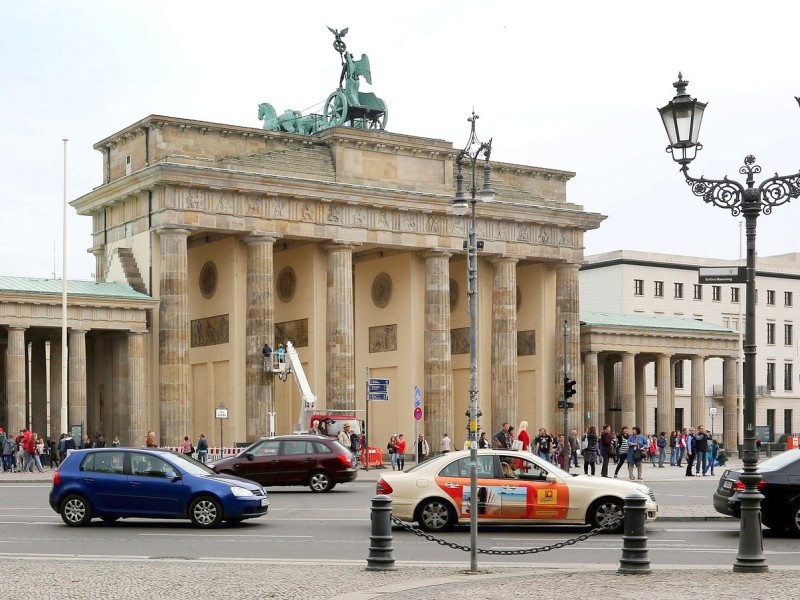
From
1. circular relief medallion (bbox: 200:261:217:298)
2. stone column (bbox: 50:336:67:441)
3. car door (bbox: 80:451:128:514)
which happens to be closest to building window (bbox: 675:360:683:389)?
circular relief medallion (bbox: 200:261:217:298)

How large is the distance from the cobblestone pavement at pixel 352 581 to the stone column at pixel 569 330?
174 feet

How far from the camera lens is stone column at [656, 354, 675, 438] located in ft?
251

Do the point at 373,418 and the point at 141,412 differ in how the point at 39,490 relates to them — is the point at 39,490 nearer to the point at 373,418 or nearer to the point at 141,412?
the point at 141,412

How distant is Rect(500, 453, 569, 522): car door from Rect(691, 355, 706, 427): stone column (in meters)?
55.2

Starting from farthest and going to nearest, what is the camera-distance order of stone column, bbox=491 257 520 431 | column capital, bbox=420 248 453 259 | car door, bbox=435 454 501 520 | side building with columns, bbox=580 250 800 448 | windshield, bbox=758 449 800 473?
side building with columns, bbox=580 250 800 448, stone column, bbox=491 257 520 431, column capital, bbox=420 248 453 259, car door, bbox=435 454 501 520, windshield, bbox=758 449 800 473

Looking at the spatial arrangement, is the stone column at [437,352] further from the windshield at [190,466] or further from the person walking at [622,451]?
the windshield at [190,466]

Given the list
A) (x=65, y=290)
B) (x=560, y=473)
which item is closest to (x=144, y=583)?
(x=560, y=473)

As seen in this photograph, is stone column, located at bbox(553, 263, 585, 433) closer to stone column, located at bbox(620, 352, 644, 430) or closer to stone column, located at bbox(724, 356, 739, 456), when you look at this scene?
stone column, located at bbox(620, 352, 644, 430)

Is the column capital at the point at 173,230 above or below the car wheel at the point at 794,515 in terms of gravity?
above

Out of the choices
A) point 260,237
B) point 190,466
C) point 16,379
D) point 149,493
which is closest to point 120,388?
point 16,379

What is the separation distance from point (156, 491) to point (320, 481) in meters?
11.8

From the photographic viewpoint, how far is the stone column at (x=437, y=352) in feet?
215

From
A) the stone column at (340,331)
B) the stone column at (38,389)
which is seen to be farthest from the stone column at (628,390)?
the stone column at (38,389)

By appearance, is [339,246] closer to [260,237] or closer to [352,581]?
[260,237]
